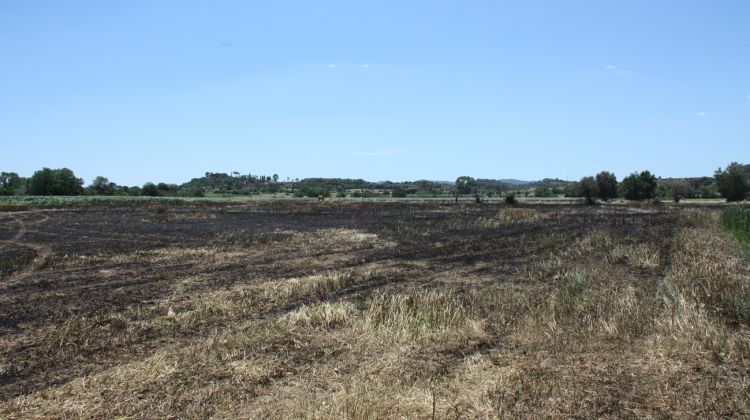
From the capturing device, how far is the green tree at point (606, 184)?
96.4 metres

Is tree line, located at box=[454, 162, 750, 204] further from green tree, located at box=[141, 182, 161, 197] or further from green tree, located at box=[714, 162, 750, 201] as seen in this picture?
green tree, located at box=[141, 182, 161, 197]

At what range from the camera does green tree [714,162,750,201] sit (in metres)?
86.7

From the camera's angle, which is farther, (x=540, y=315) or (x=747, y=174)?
(x=747, y=174)

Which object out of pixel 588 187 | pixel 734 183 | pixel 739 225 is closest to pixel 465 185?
pixel 588 187

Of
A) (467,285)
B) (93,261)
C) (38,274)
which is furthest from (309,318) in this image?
(93,261)

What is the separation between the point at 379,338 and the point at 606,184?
97.2m

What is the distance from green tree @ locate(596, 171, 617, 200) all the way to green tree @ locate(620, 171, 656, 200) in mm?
1865

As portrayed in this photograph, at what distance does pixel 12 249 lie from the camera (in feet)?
78.0

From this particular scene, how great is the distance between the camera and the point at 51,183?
11875cm

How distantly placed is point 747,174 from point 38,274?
103098 millimetres

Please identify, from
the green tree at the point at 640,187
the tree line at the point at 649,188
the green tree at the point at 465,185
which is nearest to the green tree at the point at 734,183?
the tree line at the point at 649,188

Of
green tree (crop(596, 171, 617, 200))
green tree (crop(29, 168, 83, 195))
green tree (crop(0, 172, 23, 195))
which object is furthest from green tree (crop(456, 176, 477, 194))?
green tree (crop(0, 172, 23, 195))

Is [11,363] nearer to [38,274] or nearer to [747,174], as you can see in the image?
[38,274]

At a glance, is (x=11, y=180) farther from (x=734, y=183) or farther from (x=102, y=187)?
(x=734, y=183)
